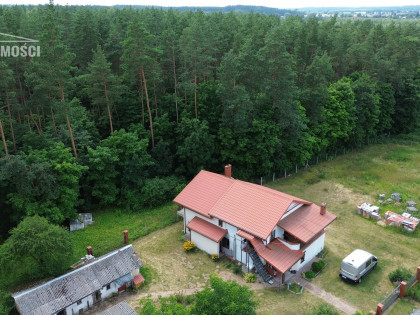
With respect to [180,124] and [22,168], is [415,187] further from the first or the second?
[22,168]

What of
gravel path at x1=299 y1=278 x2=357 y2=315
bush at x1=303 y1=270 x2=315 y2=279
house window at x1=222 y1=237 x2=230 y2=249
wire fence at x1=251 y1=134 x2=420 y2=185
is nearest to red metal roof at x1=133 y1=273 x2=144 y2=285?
house window at x1=222 y1=237 x2=230 y2=249

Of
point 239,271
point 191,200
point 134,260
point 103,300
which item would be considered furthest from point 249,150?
point 103,300

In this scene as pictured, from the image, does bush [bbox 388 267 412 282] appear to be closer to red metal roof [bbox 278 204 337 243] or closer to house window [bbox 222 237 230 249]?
red metal roof [bbox 278 204 337 243]

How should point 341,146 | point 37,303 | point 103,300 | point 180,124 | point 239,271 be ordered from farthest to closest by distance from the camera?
point 341,146 → point 180,124 → point 239,271 → point 103,300 → point 37,303

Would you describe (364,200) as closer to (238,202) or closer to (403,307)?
(403,307)

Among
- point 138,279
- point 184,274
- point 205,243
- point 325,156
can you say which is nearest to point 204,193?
point 205,243

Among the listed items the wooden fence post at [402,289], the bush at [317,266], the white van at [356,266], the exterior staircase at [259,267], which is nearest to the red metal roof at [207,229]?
the exterior staircase at [259,267]
